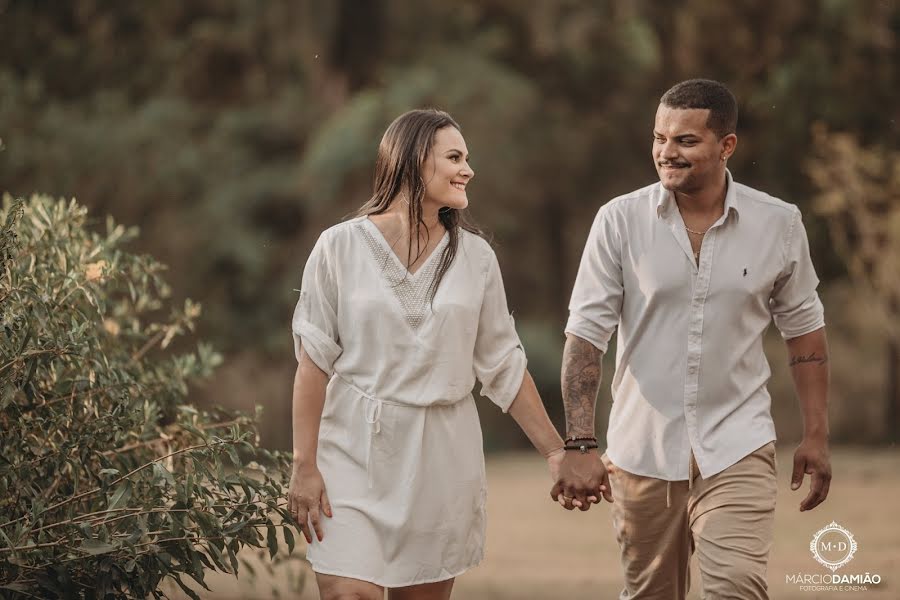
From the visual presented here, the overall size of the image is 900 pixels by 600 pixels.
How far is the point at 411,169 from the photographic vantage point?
14.8 feet

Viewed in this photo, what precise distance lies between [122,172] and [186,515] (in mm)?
18572

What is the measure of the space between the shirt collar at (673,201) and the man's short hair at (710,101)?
17 cm

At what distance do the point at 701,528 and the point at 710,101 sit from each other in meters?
1.39

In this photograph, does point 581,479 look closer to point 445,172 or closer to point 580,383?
point 580,383

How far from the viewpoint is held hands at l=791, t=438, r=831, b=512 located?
4.81 m

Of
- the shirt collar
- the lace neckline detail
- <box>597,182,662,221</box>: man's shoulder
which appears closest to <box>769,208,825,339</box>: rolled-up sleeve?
the shirt collar

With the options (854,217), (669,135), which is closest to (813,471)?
(669,135)

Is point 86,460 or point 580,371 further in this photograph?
point 86,460

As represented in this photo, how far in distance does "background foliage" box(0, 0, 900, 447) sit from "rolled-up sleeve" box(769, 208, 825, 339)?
15.7 meters

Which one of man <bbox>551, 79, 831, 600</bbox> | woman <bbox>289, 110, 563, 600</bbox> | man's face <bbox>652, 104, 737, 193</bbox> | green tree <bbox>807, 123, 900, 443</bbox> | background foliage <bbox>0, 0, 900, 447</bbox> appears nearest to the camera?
woman <bbox>289, 110, 563, 600</bbox>
